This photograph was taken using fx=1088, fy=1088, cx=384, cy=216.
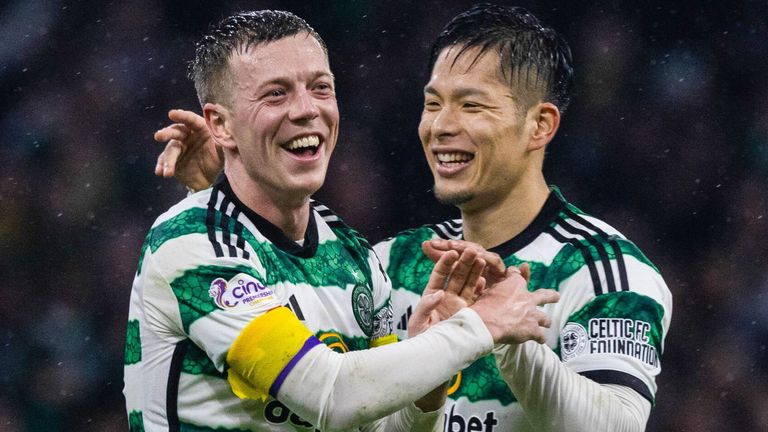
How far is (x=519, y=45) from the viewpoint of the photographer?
332 centimetres

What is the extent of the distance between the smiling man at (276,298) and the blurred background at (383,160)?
8.65 feet

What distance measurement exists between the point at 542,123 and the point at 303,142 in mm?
914

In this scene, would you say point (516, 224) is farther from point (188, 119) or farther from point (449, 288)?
point (188, 119)

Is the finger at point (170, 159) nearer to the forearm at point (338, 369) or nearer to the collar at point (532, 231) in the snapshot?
the forearm at point (338, 369)

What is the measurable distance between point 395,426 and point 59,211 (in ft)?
10.0

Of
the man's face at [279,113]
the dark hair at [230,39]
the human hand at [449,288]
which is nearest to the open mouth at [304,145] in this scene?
the man's face at [279,113]

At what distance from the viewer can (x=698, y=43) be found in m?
5.77

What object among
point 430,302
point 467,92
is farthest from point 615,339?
point 467,92

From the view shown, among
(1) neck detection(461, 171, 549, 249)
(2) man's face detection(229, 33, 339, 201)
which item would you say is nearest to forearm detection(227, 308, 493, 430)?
(2) man's face detection(229, 33, 339, 201)

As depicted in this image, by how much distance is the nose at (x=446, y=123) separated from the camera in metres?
3.29

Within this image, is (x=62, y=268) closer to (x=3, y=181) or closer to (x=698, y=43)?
(x=3, y=181)

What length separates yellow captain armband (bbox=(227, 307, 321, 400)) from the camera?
7.93 ft

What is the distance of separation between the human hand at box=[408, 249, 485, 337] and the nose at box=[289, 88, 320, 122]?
0.51 m

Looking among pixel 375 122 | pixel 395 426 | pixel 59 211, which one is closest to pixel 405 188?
pixel 375 122
